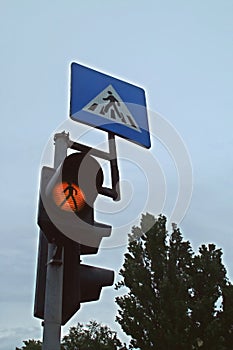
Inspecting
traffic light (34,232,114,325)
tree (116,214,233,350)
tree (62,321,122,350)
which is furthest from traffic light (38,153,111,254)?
tree (62,321,122,350)

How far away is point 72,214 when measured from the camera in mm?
2523

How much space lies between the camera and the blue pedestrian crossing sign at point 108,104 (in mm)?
3139

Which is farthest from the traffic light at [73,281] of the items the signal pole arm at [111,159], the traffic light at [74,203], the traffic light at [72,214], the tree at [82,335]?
the tree at [82,335]

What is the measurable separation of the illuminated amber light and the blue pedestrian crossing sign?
2.15 feet

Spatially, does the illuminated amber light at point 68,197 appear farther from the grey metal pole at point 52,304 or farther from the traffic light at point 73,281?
the grey metal pole at point 52,304

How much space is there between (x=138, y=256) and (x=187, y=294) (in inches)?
122

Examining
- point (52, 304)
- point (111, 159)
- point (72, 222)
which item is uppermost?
point (111, 159)

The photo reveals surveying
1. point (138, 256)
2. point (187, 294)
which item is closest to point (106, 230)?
point (187, 294)

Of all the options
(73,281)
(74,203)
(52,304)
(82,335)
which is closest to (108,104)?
(74,203)

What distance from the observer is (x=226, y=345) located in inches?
749

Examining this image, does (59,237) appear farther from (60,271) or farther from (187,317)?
(187,317)

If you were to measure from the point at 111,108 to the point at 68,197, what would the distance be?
3.21ft

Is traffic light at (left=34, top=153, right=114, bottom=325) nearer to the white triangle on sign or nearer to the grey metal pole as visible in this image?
the grey metal pole

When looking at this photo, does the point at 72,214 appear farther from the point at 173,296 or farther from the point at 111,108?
the point at 173,296
